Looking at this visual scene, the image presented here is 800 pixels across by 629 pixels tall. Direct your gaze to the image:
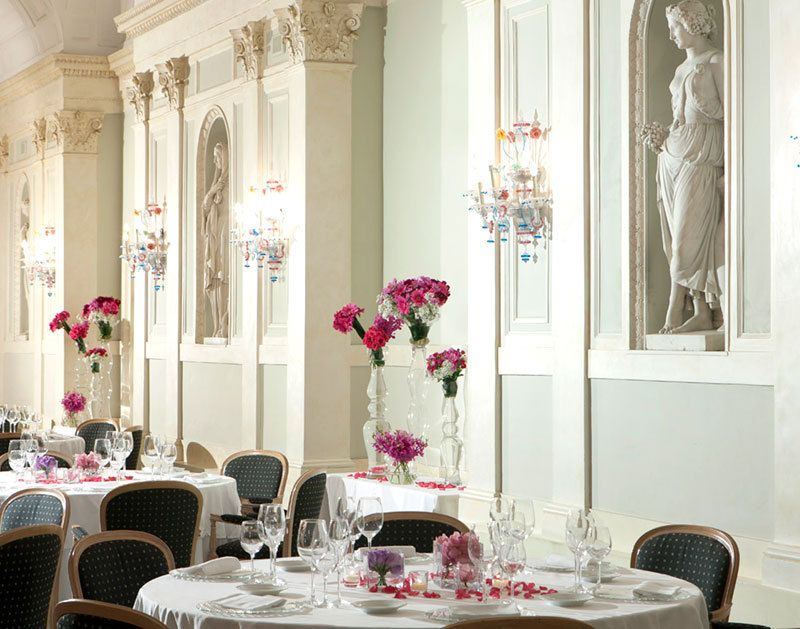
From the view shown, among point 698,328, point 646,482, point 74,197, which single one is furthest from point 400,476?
point 74,197

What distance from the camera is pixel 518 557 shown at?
396 cm

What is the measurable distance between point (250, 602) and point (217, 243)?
8258mm

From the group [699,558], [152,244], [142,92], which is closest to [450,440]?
[699,558]

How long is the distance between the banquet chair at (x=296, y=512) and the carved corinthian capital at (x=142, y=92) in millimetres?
7032

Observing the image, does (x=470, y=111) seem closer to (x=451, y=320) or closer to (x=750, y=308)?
(x=451, y=320)

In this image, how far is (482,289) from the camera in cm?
764

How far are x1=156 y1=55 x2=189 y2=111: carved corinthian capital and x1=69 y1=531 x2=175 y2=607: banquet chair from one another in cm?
825

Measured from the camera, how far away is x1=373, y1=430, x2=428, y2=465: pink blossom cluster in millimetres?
7055

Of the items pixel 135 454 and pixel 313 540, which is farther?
pixel 135 454

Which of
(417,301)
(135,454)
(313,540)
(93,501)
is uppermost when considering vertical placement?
(417,301)

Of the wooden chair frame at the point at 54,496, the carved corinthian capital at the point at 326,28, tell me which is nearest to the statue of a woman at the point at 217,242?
the carved corinthian capital at the point at 326,28

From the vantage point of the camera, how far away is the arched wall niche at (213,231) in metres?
11.6

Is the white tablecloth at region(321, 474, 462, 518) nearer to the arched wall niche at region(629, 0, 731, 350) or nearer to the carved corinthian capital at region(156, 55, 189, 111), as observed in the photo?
the arched wall niche at region(629, 0, 731, 350)

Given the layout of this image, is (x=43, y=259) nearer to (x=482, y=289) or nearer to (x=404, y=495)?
(x=482, y=289)
